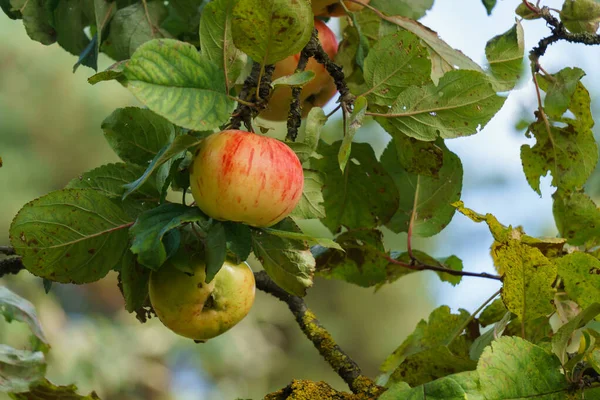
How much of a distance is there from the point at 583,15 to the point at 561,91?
0.07 metres

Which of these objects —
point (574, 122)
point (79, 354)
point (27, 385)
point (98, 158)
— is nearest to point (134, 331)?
point (79, 354)

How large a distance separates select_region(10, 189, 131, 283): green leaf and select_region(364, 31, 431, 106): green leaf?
210 mm

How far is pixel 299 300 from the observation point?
0.71m

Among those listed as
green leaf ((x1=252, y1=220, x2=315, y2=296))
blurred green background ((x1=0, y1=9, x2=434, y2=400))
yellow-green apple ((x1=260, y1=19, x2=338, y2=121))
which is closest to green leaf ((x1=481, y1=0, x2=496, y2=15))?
yellow-green apple ((x1=260, y1=19, x2=338, y2=121))

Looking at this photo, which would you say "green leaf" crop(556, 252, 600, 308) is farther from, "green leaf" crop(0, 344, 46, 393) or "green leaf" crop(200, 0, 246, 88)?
"green leaf" crop(0, 344, 46, 393)

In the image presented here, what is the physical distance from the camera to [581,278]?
0.50 meters

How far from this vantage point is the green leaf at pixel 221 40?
0.45 metres

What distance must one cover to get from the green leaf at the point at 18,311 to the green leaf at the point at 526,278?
0.48 m

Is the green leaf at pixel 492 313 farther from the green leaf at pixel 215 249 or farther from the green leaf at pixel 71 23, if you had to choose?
the green leaf at pixel 71 23

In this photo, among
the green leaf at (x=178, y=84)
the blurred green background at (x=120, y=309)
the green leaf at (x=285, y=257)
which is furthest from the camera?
the blurred green background at (x=120, y=309)

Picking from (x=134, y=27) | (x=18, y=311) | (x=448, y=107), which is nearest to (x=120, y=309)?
(x=18, y=311)

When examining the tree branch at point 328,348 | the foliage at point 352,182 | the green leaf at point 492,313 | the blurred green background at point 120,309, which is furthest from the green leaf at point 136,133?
the blurred green background at point 120,309

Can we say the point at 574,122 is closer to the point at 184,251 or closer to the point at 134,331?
the point at 184,251

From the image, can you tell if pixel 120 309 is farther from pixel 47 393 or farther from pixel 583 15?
pixel 583 15
